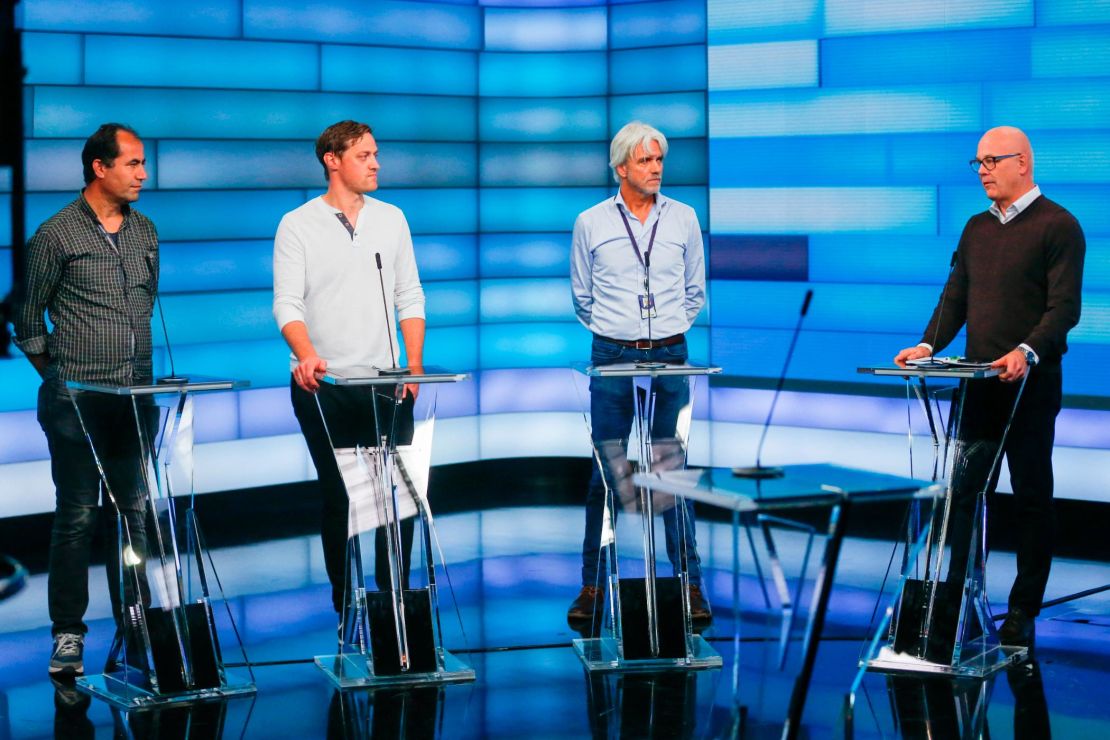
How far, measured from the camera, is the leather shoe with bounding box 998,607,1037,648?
454cm

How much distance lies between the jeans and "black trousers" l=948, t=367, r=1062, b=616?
2346 mm

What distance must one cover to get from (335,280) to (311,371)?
0.42 metres

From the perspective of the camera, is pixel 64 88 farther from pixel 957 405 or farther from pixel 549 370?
pixel 957 405

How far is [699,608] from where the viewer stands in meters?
4.91

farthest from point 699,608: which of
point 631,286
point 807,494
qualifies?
point 807,494

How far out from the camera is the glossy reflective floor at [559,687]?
12.7 ft

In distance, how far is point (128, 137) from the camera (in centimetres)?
430

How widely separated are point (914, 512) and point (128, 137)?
2.52 meters

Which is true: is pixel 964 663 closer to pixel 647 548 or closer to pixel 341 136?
pixel 647 548

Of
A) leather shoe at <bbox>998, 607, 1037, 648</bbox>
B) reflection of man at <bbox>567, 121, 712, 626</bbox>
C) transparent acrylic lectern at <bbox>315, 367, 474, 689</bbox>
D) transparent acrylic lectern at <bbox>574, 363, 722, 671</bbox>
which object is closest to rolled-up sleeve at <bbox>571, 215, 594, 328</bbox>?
reflection of man at <bbox>567, 121, 712, 626</bbox>

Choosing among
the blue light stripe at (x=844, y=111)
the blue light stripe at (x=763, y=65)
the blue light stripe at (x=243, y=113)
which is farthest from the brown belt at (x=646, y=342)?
the blue light stripe at (x=243, y=113)

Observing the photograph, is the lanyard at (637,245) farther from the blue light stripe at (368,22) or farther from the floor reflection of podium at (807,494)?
the blue light stripe at (368,22)

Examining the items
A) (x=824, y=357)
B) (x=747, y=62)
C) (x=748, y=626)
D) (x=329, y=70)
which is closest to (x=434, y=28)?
(x=329, y=70)

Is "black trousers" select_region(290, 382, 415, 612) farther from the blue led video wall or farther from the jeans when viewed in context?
the blue led video wall
